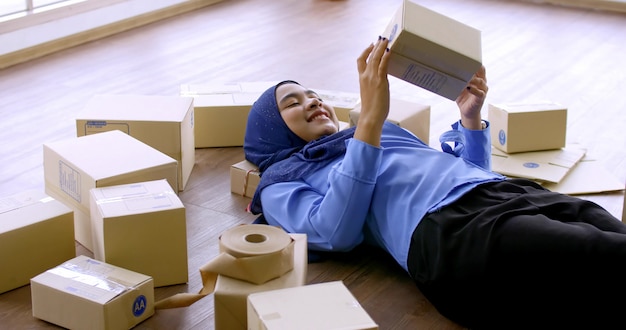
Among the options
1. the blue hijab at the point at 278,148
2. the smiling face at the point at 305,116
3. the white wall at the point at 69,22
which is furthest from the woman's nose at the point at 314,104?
the white wall at the point at 69,22

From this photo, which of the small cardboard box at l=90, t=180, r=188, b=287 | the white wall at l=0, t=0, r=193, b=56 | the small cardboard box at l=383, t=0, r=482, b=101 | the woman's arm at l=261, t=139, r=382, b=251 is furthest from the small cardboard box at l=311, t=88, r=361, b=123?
the white wall at l=0, t=0, r=193, b=56

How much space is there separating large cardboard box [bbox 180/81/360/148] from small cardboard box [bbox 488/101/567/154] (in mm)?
595

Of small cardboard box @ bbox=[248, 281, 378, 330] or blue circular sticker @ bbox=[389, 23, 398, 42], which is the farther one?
blue circular sticker @ bbox=[389, 23, 398, 42]

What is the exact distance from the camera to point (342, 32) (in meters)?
5.42

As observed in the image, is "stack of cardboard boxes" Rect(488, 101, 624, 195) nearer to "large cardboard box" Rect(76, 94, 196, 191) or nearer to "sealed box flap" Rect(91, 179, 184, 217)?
"large cardboard box" Rect(76, 94, 196, 191)

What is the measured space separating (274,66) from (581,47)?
6.21ft

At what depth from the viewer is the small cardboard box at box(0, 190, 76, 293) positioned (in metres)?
2.28

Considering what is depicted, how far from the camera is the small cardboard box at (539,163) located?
3.07 meters

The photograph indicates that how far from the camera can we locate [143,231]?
2227 mm

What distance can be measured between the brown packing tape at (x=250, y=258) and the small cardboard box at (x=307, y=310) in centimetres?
14

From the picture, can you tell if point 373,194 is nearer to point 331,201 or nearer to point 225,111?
point 331,201

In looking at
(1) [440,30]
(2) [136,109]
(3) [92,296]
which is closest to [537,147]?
(1) [440,30]

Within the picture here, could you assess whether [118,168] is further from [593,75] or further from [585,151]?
[593,75]

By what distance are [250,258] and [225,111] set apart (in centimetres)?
140
